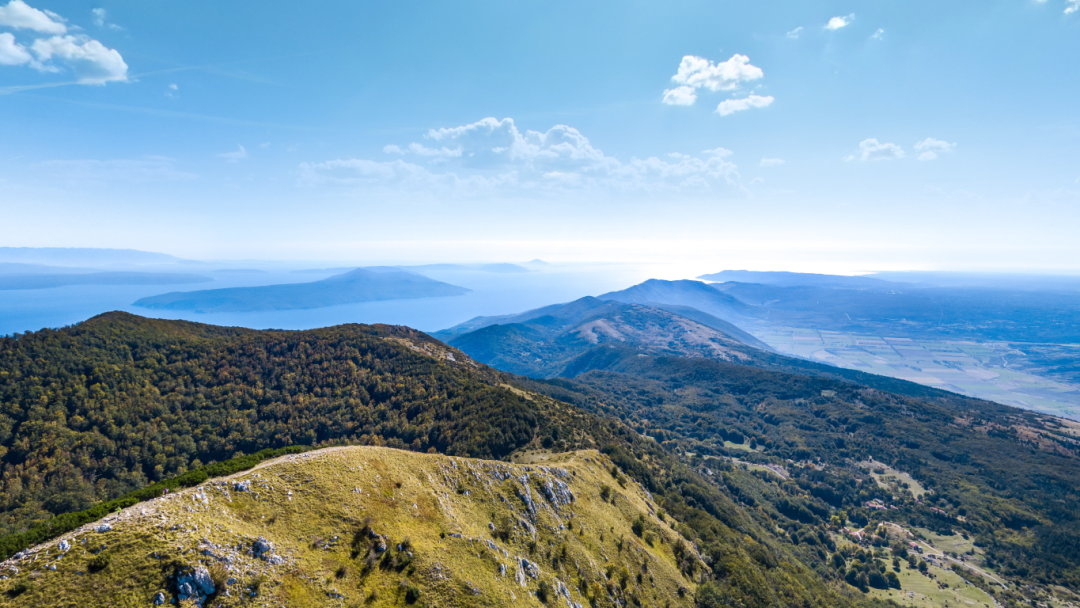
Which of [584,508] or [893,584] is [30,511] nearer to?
[584,508]

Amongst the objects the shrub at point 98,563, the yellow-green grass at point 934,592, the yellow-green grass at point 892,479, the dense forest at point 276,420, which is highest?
the shrub at point 98,563

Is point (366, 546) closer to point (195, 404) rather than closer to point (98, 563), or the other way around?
point (98, 563)

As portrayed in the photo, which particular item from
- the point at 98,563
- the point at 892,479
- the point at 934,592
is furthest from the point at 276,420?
the point at 892,479

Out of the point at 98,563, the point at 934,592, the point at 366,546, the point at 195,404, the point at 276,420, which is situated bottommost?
the point at 934,592

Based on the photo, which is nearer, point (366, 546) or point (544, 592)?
point (366, 546)

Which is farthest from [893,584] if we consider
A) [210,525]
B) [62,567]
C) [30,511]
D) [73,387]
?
[73,387]

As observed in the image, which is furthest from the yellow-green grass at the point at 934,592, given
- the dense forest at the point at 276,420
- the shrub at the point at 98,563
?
the shrub at the point at 98,563

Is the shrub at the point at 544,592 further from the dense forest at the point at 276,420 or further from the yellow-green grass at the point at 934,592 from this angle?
the yellow-green grass at the point at 934,592
